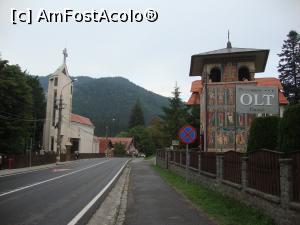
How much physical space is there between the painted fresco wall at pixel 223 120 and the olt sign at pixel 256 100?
1081cm

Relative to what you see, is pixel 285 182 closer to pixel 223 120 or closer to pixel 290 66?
pixel 223 120

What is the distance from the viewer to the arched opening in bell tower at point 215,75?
3328 cm

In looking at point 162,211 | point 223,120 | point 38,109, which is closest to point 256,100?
point 162,211

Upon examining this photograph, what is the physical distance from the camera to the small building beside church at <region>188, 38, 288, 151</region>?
3020cm

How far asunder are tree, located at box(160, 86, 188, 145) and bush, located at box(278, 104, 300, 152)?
45419mm

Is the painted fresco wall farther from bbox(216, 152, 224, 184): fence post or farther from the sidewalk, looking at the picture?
the sidewalk

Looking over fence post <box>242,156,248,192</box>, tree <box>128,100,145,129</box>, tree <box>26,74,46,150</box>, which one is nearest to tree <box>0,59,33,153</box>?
tree <box>26,74,46,150</box>

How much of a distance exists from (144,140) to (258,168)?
316 ft

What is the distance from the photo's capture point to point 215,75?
3347 cm

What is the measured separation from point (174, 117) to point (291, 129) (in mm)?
48493

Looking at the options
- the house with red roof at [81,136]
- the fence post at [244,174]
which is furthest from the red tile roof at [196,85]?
the fence post at [244,174]

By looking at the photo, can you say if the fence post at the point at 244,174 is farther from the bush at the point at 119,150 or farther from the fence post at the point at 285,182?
the bush at the point at 119,150

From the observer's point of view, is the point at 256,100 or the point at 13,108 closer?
the point at 256,100

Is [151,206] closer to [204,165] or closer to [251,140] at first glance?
[251,140]
